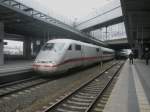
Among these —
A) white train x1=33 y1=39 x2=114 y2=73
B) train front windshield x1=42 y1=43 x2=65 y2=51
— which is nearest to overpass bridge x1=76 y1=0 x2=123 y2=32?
white train x1=33 y1=39 x2=114 y2=73

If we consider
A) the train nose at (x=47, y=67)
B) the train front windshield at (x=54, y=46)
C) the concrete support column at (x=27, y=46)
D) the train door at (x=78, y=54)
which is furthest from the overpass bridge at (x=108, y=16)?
the train nose at (x=47, y=67)

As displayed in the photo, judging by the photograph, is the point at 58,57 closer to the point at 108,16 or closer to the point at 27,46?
the point at 27,46

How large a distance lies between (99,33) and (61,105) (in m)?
80.8

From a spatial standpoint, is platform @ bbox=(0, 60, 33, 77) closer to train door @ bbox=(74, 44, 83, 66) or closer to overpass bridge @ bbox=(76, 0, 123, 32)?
train door @ bbox=(74, 44, 83, 66)

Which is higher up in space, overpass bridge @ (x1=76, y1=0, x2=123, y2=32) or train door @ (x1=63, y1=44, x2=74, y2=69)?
overpass bridge @ (x1=76, y1=0, x2=123, y2=32)

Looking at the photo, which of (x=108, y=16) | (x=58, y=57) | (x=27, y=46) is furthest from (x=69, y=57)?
(x=108, y=16)

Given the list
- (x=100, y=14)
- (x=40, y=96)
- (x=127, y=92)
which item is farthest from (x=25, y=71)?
(x=100, y=14)

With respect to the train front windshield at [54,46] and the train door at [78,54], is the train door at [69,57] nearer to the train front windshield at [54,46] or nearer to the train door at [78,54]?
the train front windshield at [54,46]

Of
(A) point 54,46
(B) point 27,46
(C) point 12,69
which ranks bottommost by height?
(C) point 12,69

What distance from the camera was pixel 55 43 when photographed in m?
17.4

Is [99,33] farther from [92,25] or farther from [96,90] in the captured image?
[96,90]

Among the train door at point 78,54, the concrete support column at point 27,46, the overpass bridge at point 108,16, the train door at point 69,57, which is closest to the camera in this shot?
the train door at point 69,57

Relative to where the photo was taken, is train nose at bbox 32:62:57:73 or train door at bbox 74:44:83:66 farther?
train door at bbox 74:44:83:66

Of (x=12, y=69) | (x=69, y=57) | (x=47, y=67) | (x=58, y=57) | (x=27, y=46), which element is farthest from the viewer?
(x=27, y=46)
